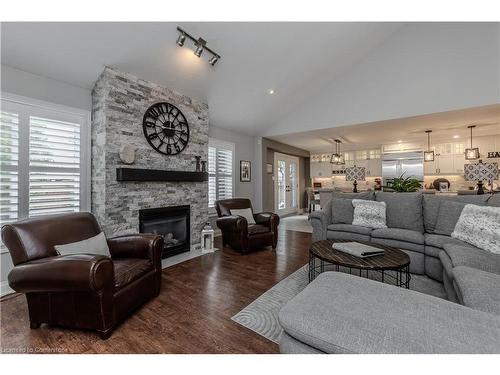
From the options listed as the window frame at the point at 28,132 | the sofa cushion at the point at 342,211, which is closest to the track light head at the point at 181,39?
the window frame at the point at 28,132

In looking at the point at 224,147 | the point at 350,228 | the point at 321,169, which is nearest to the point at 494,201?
the point at 350,228

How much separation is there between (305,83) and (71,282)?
4.91 meters

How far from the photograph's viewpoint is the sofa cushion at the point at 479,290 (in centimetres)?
134

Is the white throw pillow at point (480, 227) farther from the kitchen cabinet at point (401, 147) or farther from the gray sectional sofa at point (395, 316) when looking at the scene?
the kitchen cabinet at point (401, 147)

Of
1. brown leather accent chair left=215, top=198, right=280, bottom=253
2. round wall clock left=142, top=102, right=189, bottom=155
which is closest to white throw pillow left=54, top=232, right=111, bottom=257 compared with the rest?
round wall clock left=142, top=102, right=189, bottom=155

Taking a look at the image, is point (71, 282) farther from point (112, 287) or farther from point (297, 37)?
point (297, 37)

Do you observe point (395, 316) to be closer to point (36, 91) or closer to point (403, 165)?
point (36, 91)

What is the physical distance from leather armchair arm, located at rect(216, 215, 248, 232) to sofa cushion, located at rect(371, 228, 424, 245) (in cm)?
192

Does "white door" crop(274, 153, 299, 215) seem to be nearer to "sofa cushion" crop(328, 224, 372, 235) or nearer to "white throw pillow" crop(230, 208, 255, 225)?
"white throw pillow" crop(230, 208, 255, 225)

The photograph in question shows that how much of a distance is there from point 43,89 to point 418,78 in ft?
18.8

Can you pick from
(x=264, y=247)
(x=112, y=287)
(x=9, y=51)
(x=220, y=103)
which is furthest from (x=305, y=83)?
(x=112, y=287)

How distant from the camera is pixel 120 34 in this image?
2723 mm

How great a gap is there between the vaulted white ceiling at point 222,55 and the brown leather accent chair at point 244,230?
2126 millimetres

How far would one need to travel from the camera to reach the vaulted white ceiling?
2.58m
